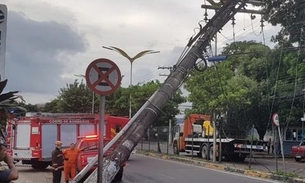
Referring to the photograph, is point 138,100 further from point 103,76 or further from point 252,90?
point 103,76

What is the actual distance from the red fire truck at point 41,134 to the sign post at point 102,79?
13.3 meters

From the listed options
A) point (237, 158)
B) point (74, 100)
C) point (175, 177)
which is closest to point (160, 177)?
point (175, 177)

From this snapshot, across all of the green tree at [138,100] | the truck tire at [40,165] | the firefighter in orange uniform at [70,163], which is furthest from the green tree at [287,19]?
the firefighter in orange uniform at [70,163]

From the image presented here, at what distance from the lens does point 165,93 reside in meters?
12.5

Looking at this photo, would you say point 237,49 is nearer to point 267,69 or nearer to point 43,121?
point 267,69

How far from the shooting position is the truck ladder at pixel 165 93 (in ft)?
36.9

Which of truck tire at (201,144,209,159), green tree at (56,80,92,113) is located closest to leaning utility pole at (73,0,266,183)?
truck tire at (201,144,209,159)

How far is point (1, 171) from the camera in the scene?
18.0ft

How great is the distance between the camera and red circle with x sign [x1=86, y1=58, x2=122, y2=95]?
768 cm

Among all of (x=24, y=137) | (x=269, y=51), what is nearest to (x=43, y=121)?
(x=24, y=137)

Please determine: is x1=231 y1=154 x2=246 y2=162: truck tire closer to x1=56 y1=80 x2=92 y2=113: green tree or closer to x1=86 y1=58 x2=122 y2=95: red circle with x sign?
x1=86 y1=58 x2=122 y2=95: red circle with x sign

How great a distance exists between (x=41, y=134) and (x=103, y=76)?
14.3 m

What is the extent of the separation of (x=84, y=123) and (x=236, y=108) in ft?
35.2

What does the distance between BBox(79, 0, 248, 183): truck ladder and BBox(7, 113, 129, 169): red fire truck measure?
27.6ft
